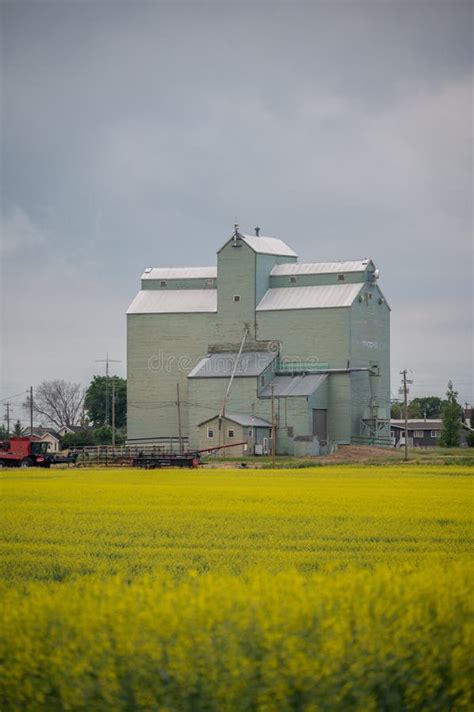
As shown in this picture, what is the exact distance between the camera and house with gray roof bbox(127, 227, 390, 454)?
2958 inches

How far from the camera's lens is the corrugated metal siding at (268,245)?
270 ft

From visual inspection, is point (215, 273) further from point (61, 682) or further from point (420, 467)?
point (61, 682)

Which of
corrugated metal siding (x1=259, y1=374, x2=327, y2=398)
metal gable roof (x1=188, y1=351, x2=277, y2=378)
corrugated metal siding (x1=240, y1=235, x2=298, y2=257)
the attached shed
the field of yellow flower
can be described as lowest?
the field of yellow flower

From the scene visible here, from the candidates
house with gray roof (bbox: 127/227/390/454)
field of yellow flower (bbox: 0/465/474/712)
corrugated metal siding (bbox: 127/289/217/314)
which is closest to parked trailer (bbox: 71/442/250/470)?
house with gray roof (bbox: 127/227/390/454)

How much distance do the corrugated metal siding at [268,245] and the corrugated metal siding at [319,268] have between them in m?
1.53

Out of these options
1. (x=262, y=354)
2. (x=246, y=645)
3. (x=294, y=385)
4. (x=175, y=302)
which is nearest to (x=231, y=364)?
(x=262, y=354)

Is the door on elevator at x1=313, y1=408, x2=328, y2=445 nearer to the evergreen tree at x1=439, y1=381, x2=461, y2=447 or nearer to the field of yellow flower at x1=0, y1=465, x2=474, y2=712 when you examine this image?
the evergreen tree at x1=439, y1=381, x2=461, y2=447

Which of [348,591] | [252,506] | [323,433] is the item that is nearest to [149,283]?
[323,433]

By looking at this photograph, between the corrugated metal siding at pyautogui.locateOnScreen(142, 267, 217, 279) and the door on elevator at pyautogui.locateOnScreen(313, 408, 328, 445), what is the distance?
47.8 feet

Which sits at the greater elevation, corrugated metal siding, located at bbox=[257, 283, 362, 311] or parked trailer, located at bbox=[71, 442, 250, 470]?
corrugated metal siding, located at bbox=[257, 283, 362, 311]

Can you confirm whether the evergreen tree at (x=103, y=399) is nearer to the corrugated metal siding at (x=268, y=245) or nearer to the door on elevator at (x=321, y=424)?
the corrugated metal siding at (x=268, y=245)

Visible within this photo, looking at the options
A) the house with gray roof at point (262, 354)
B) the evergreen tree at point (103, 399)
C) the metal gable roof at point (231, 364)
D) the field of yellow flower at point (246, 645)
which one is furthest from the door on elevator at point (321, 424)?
the field of yellow flower at point (246, 645)

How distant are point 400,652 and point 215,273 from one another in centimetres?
7610

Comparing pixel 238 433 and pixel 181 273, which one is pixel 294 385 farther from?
pixel 181 273
